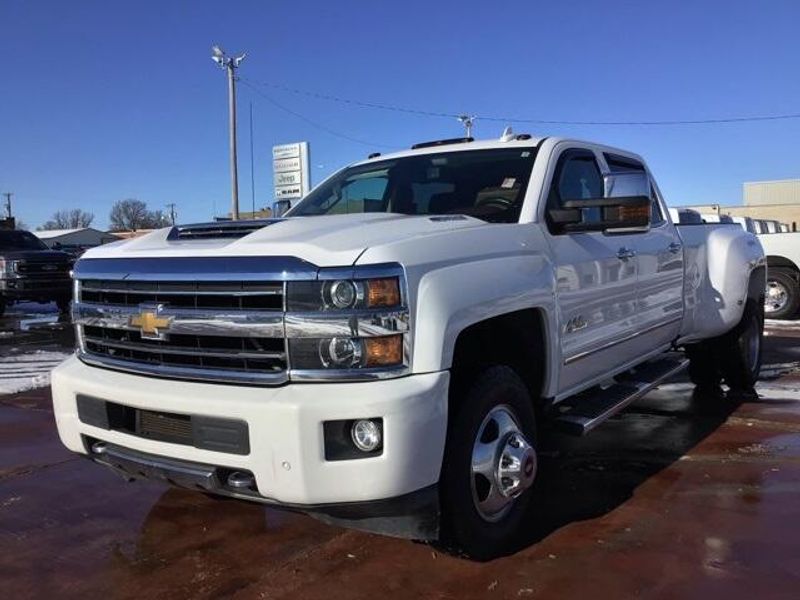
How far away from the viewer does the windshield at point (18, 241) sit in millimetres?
16594

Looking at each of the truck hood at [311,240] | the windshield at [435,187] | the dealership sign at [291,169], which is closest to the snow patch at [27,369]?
the windshield at [435,187]

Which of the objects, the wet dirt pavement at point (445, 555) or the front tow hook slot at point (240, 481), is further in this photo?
the wet dirt pavement at point (445, 555)

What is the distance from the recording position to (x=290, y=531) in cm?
375

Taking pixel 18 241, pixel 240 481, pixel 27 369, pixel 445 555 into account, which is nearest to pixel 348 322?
pixel 240 481

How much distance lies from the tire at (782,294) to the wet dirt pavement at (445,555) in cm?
867

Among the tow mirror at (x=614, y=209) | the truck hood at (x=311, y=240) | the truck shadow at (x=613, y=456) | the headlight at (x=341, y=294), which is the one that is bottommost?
the truck shadow at (x=613, y=456)

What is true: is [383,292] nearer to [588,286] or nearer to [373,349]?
[373,349]

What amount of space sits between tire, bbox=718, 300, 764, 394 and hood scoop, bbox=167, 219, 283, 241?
15.4 ft

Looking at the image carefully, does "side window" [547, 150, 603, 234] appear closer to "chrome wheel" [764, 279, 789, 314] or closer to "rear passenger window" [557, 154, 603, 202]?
"rear passenger window" [557, 154, 603, 202]

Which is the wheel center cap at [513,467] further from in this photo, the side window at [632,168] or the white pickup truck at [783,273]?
the white pickup truck at [783,273]

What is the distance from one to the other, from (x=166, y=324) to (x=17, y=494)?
207 centimetres

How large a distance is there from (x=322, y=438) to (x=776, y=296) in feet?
40.8

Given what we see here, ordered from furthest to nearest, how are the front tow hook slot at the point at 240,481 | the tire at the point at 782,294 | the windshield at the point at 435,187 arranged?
the tire at the point at 782,294, the windshield at the point at 435,187, the front tow hook slot at the point at 240,481

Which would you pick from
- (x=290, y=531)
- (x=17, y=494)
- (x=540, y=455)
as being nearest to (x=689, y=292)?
(x=540, y=455)
